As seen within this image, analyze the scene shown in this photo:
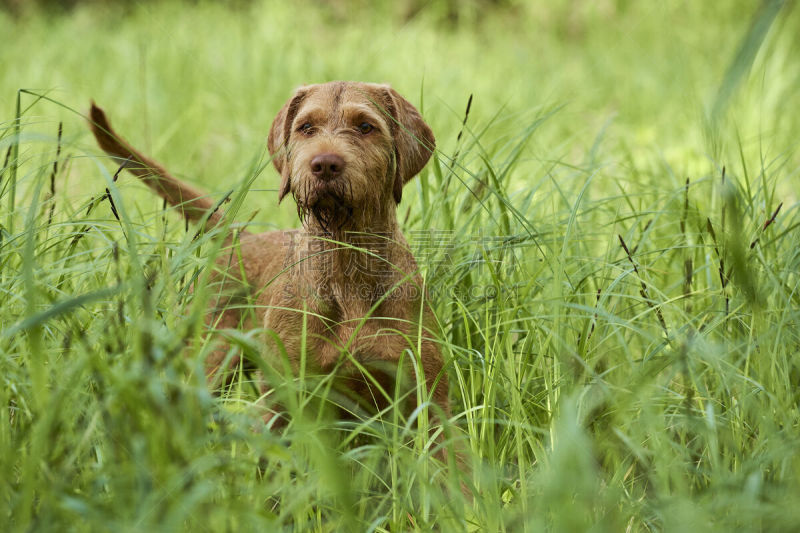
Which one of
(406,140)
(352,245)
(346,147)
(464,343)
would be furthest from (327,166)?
(464,343)

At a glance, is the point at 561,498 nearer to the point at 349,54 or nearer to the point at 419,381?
the point at 419,381

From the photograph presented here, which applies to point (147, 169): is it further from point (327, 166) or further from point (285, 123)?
point (327, 166)

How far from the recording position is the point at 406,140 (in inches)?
109

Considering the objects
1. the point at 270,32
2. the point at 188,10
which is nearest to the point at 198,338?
the point at 270,32

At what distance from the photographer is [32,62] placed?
23.1 feet

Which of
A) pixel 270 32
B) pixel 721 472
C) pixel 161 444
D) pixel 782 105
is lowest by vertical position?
pixel 721 472

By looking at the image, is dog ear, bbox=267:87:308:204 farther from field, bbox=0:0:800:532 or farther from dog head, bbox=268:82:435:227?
field, bbox=0:0:800:532

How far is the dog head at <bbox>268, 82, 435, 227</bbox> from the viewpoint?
2438 millimetres

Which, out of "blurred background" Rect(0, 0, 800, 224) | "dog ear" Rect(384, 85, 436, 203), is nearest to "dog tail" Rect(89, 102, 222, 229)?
"dog ear" Rect(384, 85, 436, 203)

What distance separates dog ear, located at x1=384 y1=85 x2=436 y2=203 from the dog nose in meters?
0.36

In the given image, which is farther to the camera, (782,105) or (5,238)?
(782,105)

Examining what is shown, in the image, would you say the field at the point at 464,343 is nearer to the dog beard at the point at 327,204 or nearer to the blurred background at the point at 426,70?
the blurred background at the point at 426,70

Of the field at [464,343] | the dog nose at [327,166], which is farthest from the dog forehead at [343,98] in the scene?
the field at [464,343]

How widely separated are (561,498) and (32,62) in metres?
7.18
